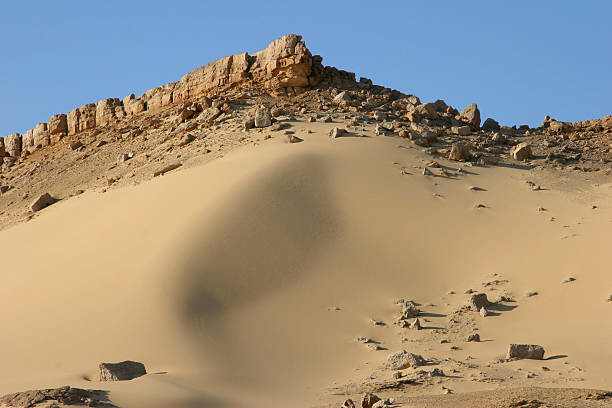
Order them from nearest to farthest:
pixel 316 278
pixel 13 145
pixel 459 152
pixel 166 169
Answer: pixel 316 278 → pixel 459 152 → pixel 166 169 → pixel 13 145

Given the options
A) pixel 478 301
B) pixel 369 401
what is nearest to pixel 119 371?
pixel 369 401

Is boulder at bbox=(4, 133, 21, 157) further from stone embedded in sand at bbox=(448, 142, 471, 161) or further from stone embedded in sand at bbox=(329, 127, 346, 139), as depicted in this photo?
stone embedded in sand at bbox=(448, 142, 471, 161)

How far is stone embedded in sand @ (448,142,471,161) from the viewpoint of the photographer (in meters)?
16.6

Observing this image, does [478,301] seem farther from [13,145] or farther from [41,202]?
[13,145]

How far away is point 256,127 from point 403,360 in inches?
405

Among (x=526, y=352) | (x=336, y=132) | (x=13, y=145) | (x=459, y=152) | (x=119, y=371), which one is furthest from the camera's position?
(x=13, y=145)

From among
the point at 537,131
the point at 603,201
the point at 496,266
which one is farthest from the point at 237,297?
the point at 537,131

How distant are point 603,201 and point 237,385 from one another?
928 cm

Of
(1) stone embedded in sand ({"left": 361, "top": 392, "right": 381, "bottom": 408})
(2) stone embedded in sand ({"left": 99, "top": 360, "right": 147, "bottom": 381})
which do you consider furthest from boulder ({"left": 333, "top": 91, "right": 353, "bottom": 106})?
(1) stone embedded in sand ({"left": 361, "top": 392, "right": 381, "bottom": 408})

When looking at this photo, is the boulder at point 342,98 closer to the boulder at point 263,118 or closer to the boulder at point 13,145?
the boulder at point 263,118

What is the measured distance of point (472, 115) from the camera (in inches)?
797

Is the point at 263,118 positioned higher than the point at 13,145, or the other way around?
the point at 13,145

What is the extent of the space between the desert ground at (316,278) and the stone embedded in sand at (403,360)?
0.07 meters

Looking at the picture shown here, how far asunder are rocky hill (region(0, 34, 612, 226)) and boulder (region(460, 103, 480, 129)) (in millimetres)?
29
